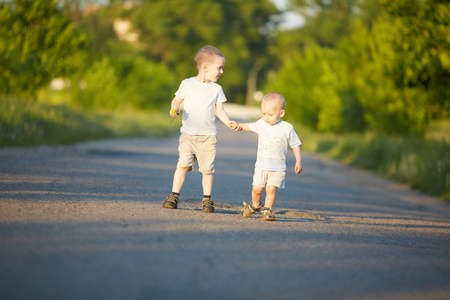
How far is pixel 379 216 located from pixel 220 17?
200 ft

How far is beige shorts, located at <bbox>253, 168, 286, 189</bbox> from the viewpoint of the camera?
236 inches

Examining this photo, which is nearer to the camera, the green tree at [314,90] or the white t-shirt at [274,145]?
the white t-shirt at [274,145]

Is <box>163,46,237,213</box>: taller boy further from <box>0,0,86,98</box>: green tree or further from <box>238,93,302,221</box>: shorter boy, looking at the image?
<box>0,0,86,98</box>: green tree

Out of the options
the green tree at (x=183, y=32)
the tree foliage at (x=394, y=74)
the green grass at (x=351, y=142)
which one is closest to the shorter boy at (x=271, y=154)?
the green grass at (x=351, y=142)

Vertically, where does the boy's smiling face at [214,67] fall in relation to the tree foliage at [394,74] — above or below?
below

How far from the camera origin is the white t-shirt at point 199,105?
6.26 metres

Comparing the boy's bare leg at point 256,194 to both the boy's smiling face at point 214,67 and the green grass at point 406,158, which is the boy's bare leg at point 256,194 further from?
the green grass at point 406,158

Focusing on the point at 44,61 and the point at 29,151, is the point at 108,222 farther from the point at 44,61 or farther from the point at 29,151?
the point at 44,61

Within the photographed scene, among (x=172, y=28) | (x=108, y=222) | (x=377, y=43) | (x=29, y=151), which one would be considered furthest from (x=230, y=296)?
(x=172, y=28)

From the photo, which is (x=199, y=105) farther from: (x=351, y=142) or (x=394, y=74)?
(x=351, y=142)

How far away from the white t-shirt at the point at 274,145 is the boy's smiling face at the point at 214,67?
2.42 ft

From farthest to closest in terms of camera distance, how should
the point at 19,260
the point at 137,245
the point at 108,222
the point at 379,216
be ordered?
1. the point at 379,216
2. the point at 108,222
3. the point at 137,245
4. the point at 19,260

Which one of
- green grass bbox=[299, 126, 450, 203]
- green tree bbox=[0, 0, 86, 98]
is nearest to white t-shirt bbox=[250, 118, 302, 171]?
green grass bbox=[299, 126, 450, 203]

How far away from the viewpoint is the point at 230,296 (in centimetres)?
329
